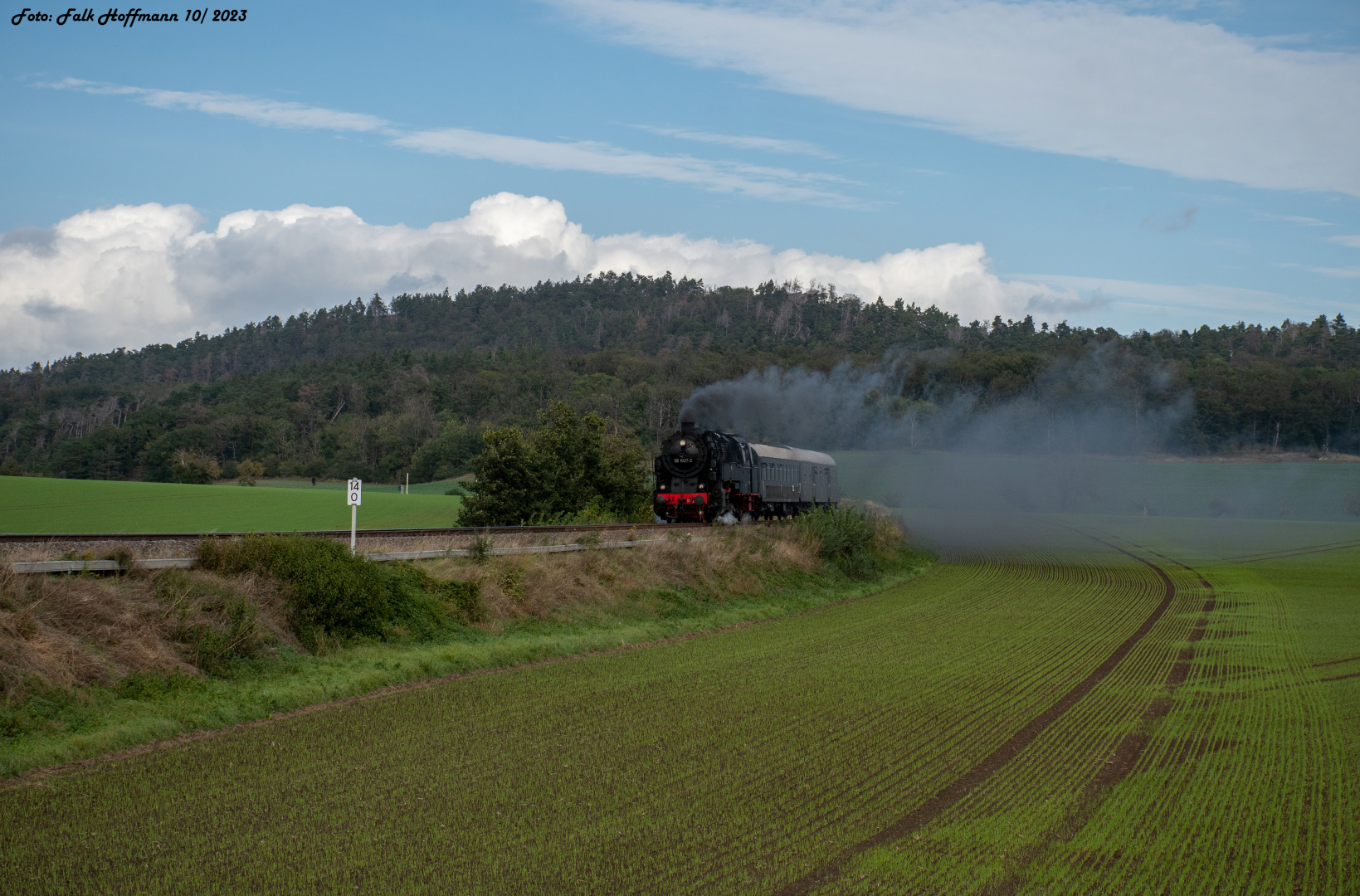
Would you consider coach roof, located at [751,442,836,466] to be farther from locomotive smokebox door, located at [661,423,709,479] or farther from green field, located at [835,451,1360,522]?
green field, located at [835,451,1360,522]

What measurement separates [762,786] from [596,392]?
106 m

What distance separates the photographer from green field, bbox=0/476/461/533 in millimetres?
48531

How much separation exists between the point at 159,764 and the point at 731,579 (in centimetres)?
1687

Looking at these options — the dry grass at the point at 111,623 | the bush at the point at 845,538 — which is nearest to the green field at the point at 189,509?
the bush at the point at 845,538

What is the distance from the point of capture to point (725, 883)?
6996 mm

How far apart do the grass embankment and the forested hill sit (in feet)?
158

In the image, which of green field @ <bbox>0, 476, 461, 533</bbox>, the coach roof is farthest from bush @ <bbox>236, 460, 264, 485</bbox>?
the coach roof

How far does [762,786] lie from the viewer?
30.6ft

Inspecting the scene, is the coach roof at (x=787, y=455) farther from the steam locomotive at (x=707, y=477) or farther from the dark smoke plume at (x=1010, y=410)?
the dark smoke plume at (x=1010, y=410)

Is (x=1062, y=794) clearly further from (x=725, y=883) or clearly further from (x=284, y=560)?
(x=284, y=560)

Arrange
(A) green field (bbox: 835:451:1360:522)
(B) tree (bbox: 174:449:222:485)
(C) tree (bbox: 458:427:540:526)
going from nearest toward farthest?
(C) tree (bbox: 458:427:540:526)
(A) green field (bbox: 835:451:1360:522)
(B) tree (bbox: 174:449:222:485)

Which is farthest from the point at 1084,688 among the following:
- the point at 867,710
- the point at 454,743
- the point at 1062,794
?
the point at 454,743

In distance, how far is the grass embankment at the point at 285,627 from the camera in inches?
426

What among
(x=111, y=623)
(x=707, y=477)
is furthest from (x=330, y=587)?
(x=707, y=477)
